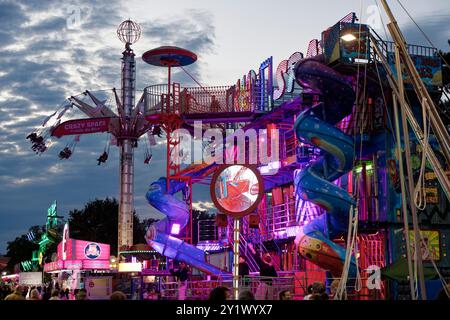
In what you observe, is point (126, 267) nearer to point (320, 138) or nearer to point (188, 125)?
point (188, 125)

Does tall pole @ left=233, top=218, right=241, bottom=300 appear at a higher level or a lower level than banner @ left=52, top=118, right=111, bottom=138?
lower

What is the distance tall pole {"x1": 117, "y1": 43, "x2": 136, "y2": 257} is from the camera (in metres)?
49.8

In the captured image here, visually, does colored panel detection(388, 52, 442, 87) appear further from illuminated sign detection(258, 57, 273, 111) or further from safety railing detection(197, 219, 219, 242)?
safety railing detection(197, 219, 219, 242)

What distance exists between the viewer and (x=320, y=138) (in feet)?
87.0

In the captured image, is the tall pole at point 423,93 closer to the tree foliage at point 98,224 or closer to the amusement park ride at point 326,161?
the amusement park ride at point 326,161

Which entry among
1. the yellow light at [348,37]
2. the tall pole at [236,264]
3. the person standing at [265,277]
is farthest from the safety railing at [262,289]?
the yellow light at [348,37]

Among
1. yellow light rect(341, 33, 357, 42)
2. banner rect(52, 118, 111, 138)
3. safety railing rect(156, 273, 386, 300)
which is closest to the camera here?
safety railing rect(156, 273, 386, 300)

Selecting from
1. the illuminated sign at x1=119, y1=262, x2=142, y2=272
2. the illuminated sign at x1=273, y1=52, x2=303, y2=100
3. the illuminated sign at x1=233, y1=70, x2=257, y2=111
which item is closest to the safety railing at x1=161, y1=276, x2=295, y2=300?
the illuminated sign at x1=273, y1=52, x2=303, y2=100

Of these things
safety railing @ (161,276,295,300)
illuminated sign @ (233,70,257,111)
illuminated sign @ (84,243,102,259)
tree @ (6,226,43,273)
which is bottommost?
safety railing @ (161,276,295,300)

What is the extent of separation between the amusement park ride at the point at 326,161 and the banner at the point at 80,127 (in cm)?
1091

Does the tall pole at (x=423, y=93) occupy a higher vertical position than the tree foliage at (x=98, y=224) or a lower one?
lower

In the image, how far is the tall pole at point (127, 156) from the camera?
49.8 m

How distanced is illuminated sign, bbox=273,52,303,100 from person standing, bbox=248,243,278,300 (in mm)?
7637
